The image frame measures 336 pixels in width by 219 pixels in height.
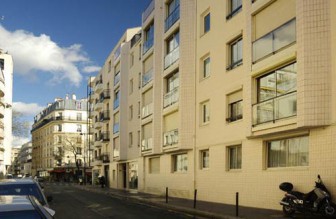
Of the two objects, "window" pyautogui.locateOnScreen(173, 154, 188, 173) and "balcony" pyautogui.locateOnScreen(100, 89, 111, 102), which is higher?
"balcony" pyautogui.locateOnScreen(100, 89, 111, 102)

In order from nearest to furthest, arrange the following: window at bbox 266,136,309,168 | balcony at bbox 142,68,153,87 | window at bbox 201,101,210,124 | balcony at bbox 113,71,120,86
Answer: window at bbox 266,136,309,168
window at bbox 201,101,210,124
balcony at bbox 142,68,153,87
balcony at bbox 113,71,120,86

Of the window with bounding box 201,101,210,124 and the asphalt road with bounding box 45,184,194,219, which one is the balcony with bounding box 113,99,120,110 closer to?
the window with bounding box 201,101,210,124

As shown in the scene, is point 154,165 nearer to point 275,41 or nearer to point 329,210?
point 275,41

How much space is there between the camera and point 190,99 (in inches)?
1041

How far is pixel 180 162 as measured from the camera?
93.5 feet

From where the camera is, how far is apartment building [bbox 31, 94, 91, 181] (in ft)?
327

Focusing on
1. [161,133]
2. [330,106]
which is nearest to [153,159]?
[161,133]

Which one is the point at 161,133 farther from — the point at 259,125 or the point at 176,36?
the point at 259,125

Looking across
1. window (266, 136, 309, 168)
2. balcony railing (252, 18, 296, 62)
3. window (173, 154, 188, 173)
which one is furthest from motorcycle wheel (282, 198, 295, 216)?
window (173, 154, 188, 173)

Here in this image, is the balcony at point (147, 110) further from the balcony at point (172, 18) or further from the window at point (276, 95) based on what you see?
the window at point (276, 95)

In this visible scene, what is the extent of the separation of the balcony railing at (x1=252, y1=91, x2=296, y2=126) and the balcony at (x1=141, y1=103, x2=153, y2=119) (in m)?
15.7

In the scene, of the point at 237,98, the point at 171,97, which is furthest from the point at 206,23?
the point at 237,98

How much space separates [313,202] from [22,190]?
8.91 metres

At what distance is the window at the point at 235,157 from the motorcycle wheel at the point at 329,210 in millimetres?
7490
